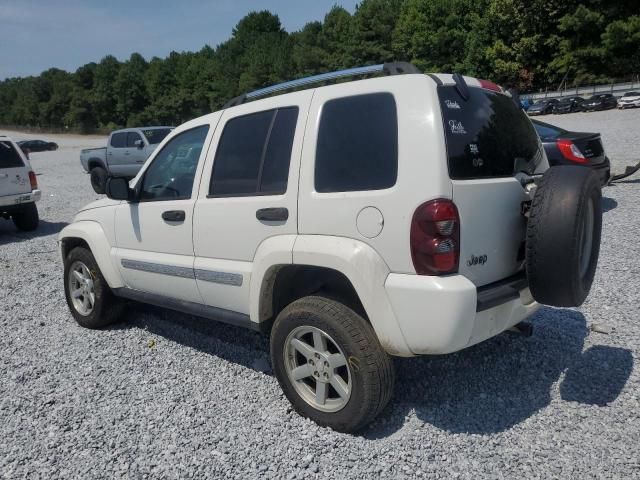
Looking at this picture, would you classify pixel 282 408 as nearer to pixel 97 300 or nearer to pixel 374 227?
pixel 374 227

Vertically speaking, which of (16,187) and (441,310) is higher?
(441,310)

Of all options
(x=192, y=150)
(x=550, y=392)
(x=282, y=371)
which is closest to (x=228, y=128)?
(x=192, y=150)

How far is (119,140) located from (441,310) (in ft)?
57.5

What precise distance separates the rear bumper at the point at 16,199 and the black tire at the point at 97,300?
218 inches

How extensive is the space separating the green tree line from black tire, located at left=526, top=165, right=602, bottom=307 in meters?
54.4

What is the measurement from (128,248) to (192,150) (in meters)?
1.01

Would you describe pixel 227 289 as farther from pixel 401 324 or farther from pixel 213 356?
pixel 401 324

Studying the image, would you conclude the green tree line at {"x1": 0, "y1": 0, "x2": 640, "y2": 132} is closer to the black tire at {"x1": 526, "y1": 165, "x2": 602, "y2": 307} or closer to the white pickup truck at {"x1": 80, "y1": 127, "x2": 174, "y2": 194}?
the white pickup truck at {"x1": 80, "y1": 127, "x2": 174, "y2": 194}

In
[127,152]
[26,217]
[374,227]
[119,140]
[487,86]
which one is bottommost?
[26,217]

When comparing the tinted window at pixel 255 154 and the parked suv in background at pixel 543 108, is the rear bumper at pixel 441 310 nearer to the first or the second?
the tinted window at pixel 255 154

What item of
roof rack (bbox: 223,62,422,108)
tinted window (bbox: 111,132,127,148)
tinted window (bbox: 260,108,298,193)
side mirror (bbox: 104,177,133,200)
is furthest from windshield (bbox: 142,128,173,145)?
tinted window (bbox: 260,108,298,193)

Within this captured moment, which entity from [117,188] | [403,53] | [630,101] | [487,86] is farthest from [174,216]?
[403,53]

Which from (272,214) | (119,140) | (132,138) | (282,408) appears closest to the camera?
(272,214)

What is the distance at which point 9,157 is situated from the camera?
31.3 feet
